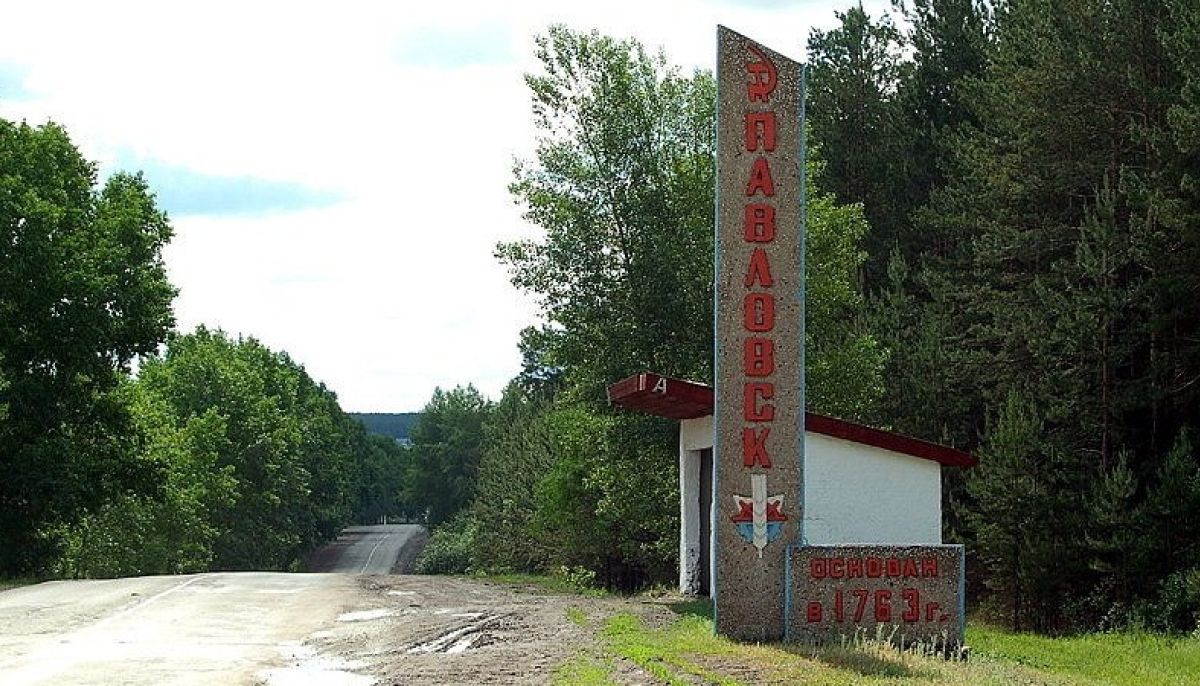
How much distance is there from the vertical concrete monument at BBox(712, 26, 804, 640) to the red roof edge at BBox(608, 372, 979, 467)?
3.68 metres

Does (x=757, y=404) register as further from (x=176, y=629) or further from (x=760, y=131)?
(x=176, y=629)

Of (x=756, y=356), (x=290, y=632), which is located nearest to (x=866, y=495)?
(x=756, y=356)

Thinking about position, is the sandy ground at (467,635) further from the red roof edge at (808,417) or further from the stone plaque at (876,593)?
the red roof edge at (808,417)

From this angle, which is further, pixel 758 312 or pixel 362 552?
pixel 362 552

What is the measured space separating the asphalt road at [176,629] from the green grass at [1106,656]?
8.39m

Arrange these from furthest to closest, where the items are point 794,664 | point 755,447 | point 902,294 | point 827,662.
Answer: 1. point 902,294
2. point 755,447
3. point 827,662
4. point 794,664

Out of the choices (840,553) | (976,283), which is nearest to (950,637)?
(840,553)

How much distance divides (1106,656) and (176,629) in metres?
12.5

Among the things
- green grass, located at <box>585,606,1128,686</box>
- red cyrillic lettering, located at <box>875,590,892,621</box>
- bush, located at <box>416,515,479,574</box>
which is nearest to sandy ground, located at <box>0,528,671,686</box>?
green grass, located at <box>585,606,1128,686</box>

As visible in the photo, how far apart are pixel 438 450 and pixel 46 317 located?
109731 mm

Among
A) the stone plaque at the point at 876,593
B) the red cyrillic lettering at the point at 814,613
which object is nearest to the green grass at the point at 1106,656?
the stone plaque at the point at 876,593

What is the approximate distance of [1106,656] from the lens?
2220 centimetres

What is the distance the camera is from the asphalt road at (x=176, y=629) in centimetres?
1458

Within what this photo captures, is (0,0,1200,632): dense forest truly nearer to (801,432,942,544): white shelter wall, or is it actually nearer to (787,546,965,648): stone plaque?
(801,432,942,544): white shelter wall
